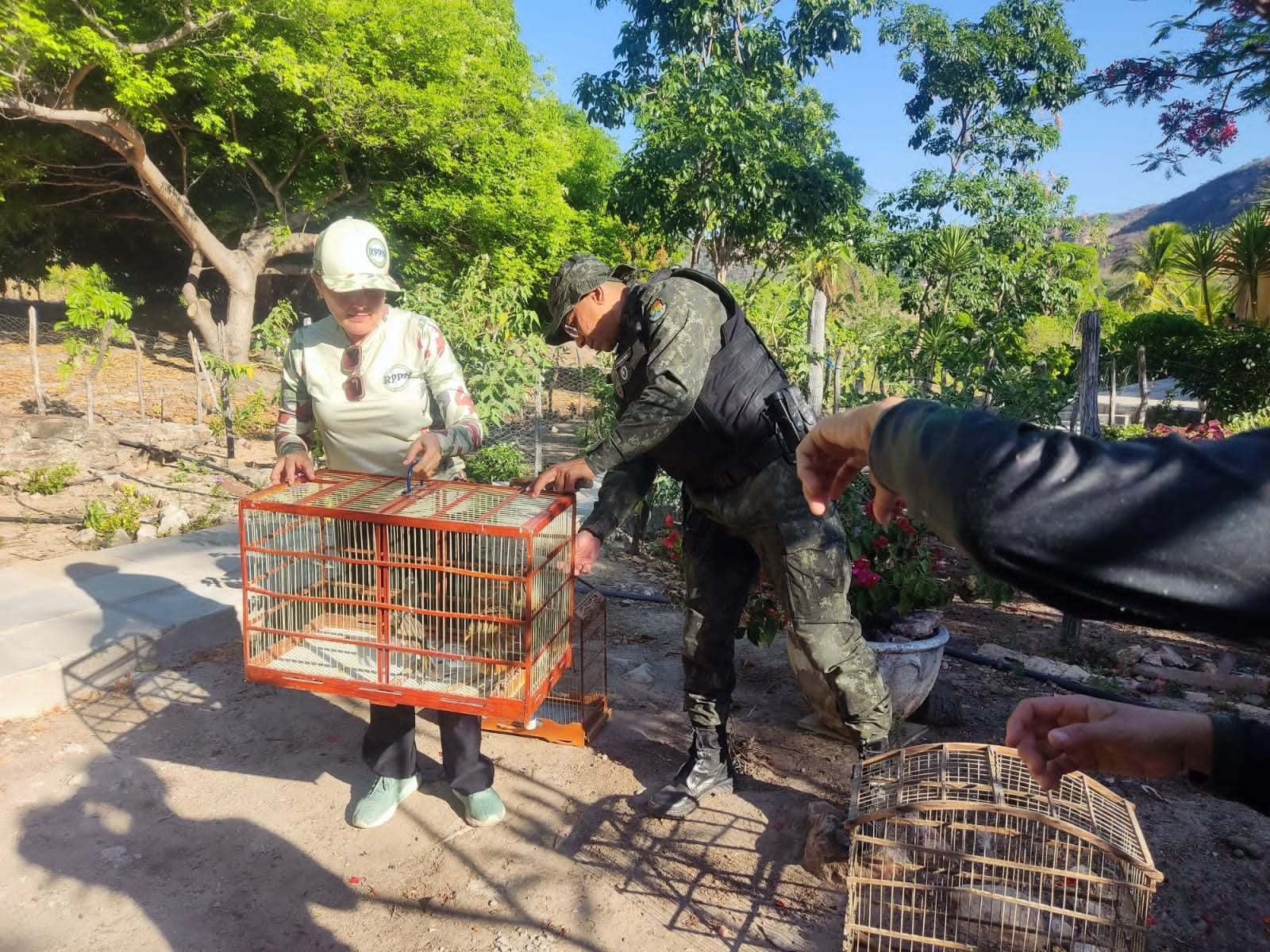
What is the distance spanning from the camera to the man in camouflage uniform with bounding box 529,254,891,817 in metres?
2.87

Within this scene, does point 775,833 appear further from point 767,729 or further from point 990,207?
point 990,207

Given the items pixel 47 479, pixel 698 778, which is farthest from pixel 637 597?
pixel 47 479

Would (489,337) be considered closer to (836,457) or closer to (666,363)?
(666,363)

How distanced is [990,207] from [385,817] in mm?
14437

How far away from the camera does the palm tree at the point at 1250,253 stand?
15539 millimetres

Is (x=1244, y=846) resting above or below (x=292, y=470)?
below

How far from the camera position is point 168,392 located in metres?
14.7

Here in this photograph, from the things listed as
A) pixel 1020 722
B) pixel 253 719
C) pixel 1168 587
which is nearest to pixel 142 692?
pixel 253 719

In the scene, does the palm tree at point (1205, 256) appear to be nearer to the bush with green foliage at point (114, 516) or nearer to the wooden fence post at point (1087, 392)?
the wooden fence post at point (1087, 392)

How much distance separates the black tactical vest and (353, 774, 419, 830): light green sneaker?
173cm

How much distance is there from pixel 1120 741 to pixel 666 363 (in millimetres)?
1874

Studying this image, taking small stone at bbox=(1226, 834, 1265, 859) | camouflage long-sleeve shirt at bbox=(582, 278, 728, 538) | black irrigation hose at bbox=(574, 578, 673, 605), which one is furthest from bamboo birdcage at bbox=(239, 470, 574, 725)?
black irrigation hose at bbox=(574, 578, 673, 605)

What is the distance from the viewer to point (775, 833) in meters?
3.23

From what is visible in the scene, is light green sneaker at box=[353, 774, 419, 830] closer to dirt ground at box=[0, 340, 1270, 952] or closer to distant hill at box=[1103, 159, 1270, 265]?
dirt ground at box=[0, 340, 1270, 952]
